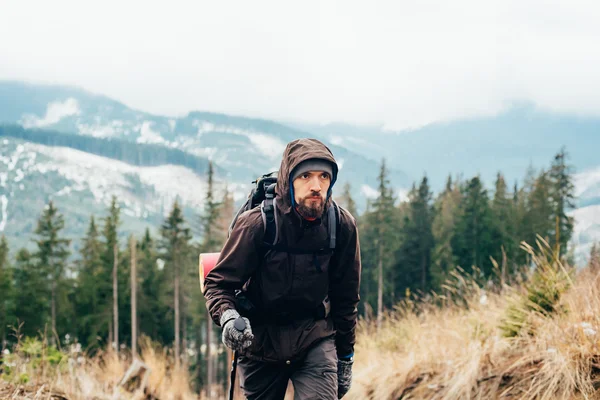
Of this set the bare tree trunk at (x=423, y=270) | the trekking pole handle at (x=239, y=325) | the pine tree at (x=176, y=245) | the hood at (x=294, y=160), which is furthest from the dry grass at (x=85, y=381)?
the bare tree trunk at (x=423, y=270)

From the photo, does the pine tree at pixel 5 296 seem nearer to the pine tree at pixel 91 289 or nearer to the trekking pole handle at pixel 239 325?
the pine tree at pixel 91 289

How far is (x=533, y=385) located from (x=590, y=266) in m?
2.33

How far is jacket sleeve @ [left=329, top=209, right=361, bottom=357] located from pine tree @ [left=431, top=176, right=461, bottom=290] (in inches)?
1498

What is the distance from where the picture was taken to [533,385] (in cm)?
466

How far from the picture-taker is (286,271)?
386cm

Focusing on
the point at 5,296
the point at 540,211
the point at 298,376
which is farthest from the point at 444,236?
the point at 298,376

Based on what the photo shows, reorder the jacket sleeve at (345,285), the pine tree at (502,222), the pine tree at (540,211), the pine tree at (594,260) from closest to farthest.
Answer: the jacket sleeve at (345,285), the pine tree at (594,260), the pine tree at (540,211), the pine tree at (502,222)

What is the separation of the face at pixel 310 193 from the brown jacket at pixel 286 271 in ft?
0.26

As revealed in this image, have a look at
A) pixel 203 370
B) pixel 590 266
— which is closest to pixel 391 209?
pixel 203 370

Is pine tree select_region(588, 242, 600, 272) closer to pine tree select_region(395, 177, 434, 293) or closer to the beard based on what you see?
the beard

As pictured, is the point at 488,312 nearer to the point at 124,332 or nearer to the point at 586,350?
the point at 586,350

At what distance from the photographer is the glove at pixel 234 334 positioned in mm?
3613

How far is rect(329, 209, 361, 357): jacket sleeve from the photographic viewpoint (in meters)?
Answer: 4.00

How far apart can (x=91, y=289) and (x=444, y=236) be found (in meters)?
28.6
